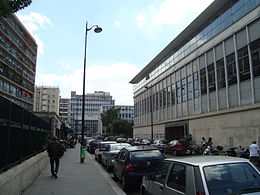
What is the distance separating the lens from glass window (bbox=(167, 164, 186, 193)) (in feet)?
14.8

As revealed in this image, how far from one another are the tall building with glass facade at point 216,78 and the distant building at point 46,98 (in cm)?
8996

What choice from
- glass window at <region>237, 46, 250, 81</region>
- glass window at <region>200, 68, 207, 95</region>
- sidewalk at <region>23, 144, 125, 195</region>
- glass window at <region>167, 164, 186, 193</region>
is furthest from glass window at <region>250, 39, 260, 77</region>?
glass window at <region>167, 164, 186, 193</region>

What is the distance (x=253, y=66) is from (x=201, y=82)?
34.7 feet

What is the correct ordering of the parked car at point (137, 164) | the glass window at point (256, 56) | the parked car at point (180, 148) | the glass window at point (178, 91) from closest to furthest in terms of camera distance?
the parked car at point (137, 164) < the glass window at point (256, 56) < the parked car at point (180, 148) < the glass window at point (178, 91)

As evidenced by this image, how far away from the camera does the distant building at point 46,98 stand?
128 metres

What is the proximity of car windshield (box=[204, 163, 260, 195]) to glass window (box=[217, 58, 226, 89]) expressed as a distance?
27262 mm

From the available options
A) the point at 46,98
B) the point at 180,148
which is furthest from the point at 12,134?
the point at 46,98

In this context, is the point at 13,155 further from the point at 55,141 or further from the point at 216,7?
the point at 216,7

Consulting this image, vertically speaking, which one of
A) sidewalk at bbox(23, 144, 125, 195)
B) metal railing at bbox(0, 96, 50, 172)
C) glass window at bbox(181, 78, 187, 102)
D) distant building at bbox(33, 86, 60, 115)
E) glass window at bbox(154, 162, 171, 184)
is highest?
distant building at bbox(33, 86, 60, 115)

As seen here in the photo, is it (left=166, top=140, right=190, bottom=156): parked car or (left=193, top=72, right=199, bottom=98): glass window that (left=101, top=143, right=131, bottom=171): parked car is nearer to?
(left=166, top=140, right=190, bottom=156): parked car

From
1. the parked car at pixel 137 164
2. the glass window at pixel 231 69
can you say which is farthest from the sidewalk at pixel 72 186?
the glass window at pixel 231 69

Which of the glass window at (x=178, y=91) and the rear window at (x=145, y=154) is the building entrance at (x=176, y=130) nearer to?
the glass window at (x=178, y=91)

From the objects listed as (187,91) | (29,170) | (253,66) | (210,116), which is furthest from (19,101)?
(29,170)

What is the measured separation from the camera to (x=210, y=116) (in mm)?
32219
